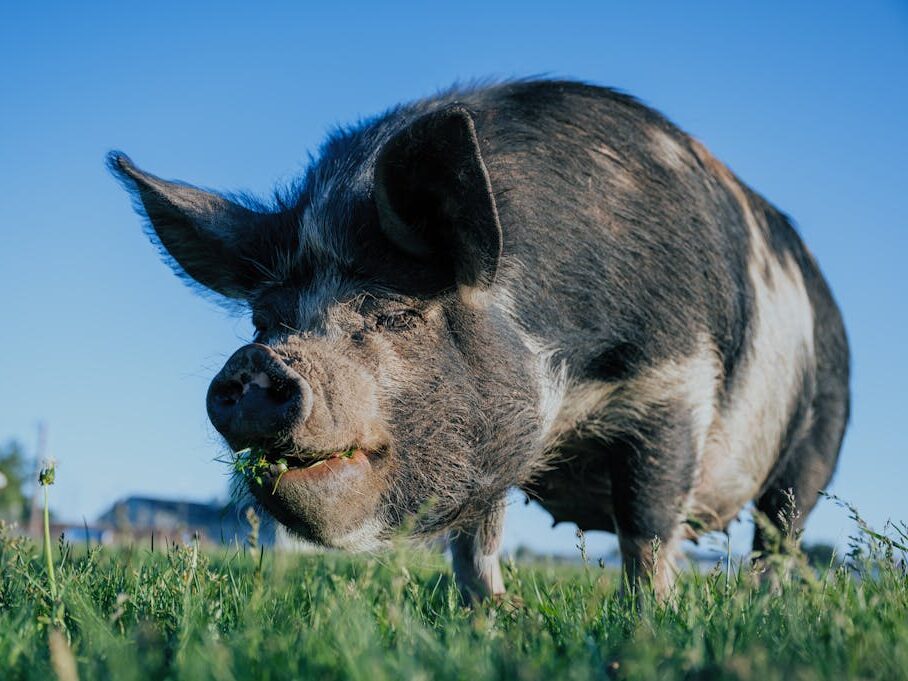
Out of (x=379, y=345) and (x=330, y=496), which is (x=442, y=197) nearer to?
(x=379, y=345)

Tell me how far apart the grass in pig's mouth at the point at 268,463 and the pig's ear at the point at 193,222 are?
1325mm

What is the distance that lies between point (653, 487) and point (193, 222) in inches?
92.5

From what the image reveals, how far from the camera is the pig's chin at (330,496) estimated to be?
3.15 m

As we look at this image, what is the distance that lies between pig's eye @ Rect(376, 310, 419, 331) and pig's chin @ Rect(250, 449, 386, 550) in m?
0.52

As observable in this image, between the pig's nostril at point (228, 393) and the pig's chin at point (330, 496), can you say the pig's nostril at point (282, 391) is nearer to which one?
the pig's nostril at point (228, 393)

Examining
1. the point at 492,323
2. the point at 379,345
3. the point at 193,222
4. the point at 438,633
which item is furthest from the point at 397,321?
the point at 438,633

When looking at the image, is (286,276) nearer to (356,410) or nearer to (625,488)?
(356,410)

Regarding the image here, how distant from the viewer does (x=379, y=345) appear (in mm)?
3594

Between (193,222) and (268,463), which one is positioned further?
(193,222)

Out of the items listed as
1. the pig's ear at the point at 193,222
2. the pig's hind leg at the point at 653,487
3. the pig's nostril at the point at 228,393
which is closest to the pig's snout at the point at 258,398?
the pig's nostril at the point at 228,393

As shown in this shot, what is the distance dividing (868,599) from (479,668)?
53.5 inches

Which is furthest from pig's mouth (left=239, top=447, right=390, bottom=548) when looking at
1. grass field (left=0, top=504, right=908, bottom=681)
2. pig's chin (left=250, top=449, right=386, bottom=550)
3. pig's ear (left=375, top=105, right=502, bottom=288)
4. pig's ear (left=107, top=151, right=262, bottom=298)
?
pig's ear (left=107, top=151, right=262, bottom=298)

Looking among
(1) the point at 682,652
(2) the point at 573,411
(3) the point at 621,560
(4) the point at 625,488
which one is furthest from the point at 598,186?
(1) the point at 682,652

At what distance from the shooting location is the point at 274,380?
3066 millimetres
